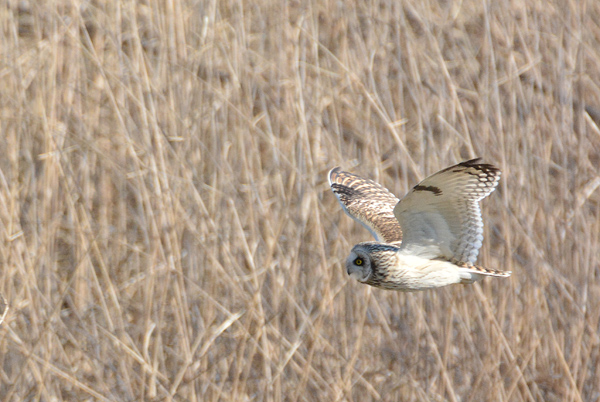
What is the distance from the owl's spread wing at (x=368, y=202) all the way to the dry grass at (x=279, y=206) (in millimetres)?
137

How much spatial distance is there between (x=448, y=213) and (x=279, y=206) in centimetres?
79

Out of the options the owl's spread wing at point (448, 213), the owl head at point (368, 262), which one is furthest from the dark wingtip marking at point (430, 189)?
the owl head at point (368, 262)

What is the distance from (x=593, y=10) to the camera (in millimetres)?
2615

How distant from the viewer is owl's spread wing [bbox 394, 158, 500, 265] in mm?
1684

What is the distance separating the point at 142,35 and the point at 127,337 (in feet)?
3.61

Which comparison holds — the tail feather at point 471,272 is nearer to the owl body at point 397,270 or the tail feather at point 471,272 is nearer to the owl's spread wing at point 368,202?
the owl body at point 397,270

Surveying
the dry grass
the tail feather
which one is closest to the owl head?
the tail feather

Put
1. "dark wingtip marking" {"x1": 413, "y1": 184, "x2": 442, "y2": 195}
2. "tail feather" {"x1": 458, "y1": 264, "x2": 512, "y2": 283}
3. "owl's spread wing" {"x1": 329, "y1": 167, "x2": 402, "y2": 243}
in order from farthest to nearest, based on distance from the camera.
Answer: "owl's spread wing" {"x1": 329, "y1": 167, "x2": 402, "y2": 243} → "tail feather" {"x1": 458, "y1": 264, "x2": 512, "y2": 283} → "dark wingtip marking" {"x1": 413, "y1": 184, "x2": 442, "y2": 195}

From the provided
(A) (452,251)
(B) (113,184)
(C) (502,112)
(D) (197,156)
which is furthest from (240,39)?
(A) (452,251)

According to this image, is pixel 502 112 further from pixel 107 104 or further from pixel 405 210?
pixel 107 104

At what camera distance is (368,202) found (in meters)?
2.24

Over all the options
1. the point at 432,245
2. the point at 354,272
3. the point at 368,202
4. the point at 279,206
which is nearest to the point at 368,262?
the point at 354,272

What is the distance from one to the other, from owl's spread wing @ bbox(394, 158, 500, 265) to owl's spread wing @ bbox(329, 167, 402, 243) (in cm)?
18

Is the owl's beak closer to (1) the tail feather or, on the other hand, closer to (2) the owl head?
(2) the owl head
